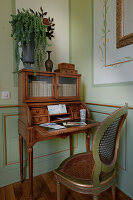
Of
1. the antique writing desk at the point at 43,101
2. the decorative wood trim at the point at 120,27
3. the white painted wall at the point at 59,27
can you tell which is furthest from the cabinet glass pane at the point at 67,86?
the decorative wood trim at the point at 120,27

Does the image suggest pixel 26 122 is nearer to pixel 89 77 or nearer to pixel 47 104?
pixel 47 104

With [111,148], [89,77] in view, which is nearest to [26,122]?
[111,148]

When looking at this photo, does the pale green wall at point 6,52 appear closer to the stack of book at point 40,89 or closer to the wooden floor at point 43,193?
the stack of book at point 40,89

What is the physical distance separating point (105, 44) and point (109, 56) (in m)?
0.20

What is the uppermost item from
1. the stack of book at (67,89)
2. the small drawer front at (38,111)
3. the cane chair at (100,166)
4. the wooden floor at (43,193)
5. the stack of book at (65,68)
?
Result: the stack of book at (65,68)

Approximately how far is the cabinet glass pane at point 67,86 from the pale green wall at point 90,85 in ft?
1.22

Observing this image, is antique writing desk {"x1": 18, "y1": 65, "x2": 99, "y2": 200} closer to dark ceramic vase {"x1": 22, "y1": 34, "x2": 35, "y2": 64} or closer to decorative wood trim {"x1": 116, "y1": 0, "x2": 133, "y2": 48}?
dark ceramic vase {"x1": 22, "y1": 34, "x2": 35, "y2": 64}

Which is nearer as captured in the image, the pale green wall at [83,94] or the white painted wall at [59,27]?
the pale green wall at [83,94]

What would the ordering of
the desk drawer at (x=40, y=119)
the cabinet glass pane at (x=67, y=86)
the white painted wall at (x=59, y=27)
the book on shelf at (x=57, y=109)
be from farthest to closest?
the white painted wall at (x=59, y=27) < the cabinet glass pane at (x=67, y=86) < the book on shelf at (x=57, y=109) < the desk drawer at (x=40, y=119)

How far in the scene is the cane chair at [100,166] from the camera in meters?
0.94

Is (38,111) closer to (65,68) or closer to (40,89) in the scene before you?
(40,89)

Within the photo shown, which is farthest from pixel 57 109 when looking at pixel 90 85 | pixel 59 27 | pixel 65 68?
pixel 59 27

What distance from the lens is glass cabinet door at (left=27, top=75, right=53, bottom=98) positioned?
1.67 m

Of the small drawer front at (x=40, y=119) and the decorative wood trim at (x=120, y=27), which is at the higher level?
the decorative wood trim at (x=120, y=27)
